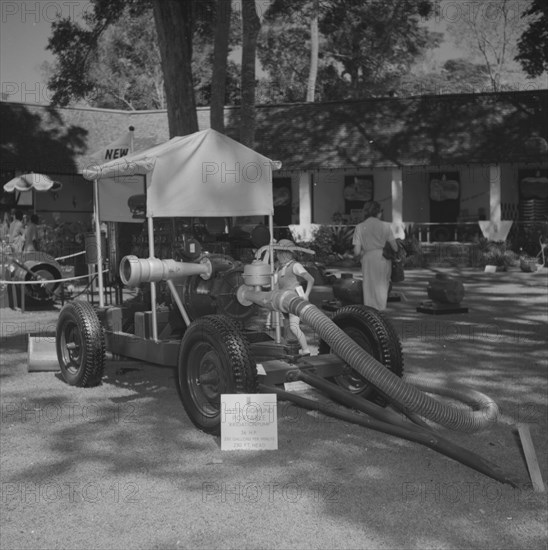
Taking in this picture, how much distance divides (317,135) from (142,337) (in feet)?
72.0

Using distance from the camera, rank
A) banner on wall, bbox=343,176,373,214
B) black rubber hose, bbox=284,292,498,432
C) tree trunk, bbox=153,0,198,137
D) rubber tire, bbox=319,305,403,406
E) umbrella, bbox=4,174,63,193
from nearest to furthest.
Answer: black rubber hose, bbox=284,292,498,432, rubber tire, bbox=319,305,403,406, tree trunk, bbox=153,0,198,137, umbrella, bbox=4,174,63,193, banner on wall, bbox=343,176,373,214

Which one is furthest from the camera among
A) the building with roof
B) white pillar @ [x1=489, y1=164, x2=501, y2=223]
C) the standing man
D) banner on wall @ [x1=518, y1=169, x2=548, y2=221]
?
banner on wall @ [x1=518, y1=169, x2=548, y2=221]

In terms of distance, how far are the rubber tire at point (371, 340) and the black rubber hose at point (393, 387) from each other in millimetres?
698

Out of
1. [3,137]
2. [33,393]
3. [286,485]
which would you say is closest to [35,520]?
[286,485]

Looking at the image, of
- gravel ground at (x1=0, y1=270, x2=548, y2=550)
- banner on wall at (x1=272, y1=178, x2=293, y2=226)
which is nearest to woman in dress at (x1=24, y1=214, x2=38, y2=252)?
gravel ground at (x1=0, y1=270, x2=548, y2=550)

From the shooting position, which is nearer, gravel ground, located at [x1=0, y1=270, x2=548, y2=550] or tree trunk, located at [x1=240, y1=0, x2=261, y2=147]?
gravel ground, located at [x1=0, y1=270, x2=548, y2=550]

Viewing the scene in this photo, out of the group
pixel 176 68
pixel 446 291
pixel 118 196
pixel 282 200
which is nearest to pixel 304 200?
pixel 282 200

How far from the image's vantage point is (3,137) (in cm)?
2786

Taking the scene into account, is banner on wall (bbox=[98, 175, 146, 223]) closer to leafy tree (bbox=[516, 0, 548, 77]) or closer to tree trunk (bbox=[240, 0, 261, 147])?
tree trunk (bbox=[240, 0, 261, 147])

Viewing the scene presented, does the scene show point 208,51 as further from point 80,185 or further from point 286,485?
point 286,485

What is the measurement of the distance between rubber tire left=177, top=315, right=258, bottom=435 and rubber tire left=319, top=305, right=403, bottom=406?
108 centimetres

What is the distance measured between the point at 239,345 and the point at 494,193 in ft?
72.9

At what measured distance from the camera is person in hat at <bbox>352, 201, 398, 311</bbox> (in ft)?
34.1

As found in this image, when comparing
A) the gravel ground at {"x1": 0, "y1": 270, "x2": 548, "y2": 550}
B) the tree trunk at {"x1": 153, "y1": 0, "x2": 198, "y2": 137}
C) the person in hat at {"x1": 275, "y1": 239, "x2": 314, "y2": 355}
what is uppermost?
the tree trunk at {"x1": 153, "y1": 0, "x2": 198, "y2": 137}
